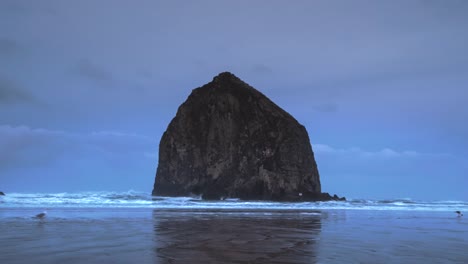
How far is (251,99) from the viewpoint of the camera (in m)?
75.3

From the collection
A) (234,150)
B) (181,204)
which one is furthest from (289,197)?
(181,204)

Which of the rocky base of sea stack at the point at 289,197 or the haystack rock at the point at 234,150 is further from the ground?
the haystack rock at the point at 234,150

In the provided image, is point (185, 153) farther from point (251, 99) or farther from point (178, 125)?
point (251, 99)

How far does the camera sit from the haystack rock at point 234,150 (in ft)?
220

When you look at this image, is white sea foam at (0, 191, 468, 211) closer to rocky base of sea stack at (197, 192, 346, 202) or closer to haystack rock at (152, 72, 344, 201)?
rocky base of sea stack at (197, 192, 346, 202)

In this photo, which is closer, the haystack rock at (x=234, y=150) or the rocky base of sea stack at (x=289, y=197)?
the rocky base of sea stack at (x=289, y=197)

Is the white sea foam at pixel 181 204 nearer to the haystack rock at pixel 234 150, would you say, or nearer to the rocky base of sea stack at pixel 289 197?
the rocky base of sea stack at pixel 289 197

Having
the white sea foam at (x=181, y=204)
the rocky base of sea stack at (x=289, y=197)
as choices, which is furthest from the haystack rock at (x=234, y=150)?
the white sea foam at (x=181, y=204)

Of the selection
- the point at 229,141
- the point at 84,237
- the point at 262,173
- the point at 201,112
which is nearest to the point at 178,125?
the point at 201,112

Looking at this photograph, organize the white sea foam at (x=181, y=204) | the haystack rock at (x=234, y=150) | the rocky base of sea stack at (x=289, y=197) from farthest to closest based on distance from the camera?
the haystack rock at (x=234, y=150), the rocky base of sea stack at (x=289, y=197), the white sea foam at (x=181, y=204)

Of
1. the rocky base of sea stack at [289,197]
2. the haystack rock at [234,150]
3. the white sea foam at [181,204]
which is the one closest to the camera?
the white sea foam at [181,204]

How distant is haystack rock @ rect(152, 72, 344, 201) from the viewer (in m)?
66.9

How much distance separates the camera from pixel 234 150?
7138 centimetres

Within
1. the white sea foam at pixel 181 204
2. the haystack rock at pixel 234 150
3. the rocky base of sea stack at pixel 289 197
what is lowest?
the white sea foam at pixel 181 204
